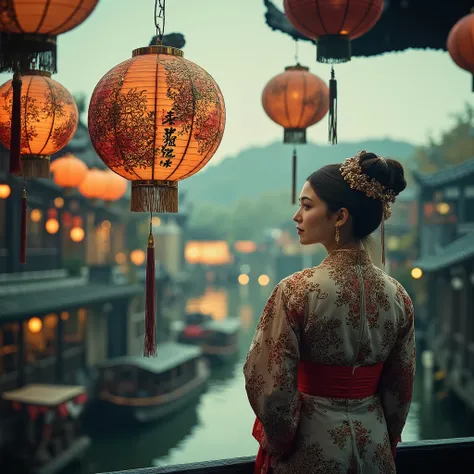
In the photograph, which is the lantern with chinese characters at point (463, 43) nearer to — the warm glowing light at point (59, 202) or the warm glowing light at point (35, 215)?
the warm glowing light at point (35, 215)

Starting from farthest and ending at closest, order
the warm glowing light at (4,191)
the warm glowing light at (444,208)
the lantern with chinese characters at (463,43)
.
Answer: the warm glowing light at (444,208) → the warm glowing light at (4,191) → the lantern with chinese characters at (463,43)

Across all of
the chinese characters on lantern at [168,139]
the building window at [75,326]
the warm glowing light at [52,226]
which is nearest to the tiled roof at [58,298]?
the building window at [75,326]

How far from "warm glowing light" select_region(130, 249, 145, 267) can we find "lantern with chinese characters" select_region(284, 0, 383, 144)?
21.6 metres

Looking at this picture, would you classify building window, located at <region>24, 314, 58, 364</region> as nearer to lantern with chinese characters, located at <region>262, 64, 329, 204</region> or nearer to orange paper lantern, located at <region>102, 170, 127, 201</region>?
orange paper lantern, located at <region>102, 170, 127, 201</region>

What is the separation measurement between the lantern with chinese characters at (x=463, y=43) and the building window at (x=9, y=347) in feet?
38.3

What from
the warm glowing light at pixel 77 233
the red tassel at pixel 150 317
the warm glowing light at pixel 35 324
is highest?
the warm glowing light at pixel 77 233

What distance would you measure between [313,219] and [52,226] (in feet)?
51.3

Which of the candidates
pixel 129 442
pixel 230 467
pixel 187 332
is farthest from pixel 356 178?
pixel 187 332

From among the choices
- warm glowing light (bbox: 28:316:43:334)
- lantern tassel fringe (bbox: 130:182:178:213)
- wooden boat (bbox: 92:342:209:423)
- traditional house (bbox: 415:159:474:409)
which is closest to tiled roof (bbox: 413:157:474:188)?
traditional house (bbox: 415:159:474:409)

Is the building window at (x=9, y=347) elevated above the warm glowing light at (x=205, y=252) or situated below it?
below

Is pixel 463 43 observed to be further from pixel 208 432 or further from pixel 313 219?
pixel 208 432

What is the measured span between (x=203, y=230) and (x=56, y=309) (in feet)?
126

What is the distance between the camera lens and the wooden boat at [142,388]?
17.0 meters

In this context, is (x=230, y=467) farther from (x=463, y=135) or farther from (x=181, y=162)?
(x=463, y=135)
